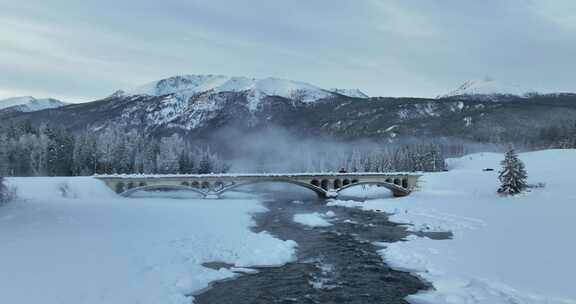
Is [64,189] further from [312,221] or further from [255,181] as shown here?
[312,221]

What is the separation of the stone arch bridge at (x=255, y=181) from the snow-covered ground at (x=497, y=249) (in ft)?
116

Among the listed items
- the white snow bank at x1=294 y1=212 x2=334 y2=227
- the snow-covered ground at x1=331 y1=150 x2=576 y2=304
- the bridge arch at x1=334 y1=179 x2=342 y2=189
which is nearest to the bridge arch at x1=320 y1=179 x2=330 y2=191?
the bridge arch at x1=334 y1=179 x2=342 y2=189

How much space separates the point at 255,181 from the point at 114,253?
3097 inches

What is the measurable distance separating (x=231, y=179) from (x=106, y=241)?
73596 millimetres

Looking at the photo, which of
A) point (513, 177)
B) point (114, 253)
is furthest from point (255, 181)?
point (114, 253)

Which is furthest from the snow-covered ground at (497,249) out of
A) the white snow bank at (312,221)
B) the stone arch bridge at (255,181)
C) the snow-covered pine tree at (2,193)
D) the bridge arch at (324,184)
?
the bridge arch at (324,184)

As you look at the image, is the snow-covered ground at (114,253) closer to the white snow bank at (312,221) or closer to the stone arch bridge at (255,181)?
the white snow bank at (312,221)

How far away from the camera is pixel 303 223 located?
62.8 m

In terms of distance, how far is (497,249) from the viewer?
1449 inches

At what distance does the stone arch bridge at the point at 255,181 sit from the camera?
100m

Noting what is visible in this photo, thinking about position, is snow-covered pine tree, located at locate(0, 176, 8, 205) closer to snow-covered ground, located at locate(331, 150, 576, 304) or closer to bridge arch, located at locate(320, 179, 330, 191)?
snow-covered ground, located at locate(331, 150, 576, 304)

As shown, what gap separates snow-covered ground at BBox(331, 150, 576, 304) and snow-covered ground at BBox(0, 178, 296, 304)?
40.9 feet

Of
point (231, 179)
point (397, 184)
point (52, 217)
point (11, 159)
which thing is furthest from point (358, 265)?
point (11, 159)

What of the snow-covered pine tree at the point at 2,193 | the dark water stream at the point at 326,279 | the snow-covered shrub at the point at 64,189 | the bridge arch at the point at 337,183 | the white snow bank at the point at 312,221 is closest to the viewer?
the dark water stream at the point at 326,279
